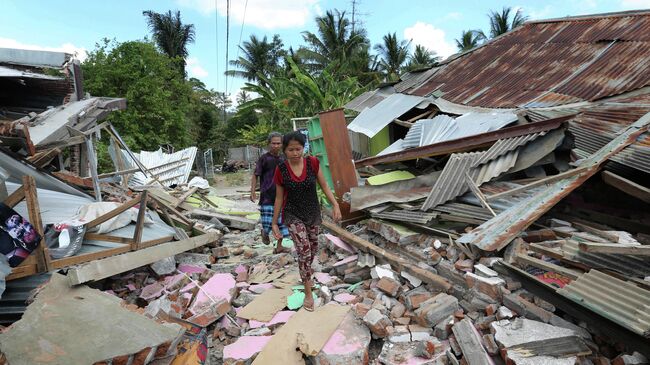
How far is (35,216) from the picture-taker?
290cm

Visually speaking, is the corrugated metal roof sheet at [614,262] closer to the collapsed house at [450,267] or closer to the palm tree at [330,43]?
the collapsed house at [450,267]

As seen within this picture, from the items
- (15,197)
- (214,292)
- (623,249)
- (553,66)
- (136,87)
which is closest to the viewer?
(623,249)

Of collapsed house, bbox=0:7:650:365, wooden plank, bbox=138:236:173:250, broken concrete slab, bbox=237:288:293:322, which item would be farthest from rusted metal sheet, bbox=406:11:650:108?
wooden plank, bbox=138:236:173:250

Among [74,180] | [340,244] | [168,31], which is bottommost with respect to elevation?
[340,244]

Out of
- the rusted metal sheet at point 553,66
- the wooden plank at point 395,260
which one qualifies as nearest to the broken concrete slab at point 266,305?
the wooden plank at point 395,260

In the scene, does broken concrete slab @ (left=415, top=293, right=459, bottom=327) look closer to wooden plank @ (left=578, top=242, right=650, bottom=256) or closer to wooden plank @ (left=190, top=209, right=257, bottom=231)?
wooden plank @ (left=578, top=242, right=650, bottom=256)

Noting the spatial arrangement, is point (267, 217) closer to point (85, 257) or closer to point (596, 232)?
point (85, 257)

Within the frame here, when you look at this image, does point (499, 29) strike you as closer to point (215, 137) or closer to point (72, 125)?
point (215, 137)

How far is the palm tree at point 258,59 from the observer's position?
88.7 feet

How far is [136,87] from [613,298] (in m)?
17.4

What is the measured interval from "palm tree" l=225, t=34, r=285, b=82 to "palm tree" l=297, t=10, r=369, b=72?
4042mm

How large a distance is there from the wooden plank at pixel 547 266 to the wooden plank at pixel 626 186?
1.11m

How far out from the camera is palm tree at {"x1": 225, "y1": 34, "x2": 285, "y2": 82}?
27.0m

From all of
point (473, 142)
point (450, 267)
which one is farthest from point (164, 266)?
point (473, 142)
